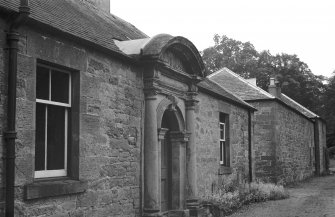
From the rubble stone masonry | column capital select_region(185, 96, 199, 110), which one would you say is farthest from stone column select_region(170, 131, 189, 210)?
the rubble stone masonry

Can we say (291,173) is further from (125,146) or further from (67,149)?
(67,149)

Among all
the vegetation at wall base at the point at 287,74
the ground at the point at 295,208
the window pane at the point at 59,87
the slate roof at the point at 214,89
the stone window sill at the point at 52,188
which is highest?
the vegetation at wall base at the point at 287,74

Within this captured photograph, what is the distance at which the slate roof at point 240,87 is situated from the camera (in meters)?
22.9

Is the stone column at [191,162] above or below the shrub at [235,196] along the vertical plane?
above

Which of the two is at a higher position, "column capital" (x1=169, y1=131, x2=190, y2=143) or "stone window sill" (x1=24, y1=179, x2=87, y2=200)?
"column capital" (x1=169, y1=131, x2=190, y2=143)

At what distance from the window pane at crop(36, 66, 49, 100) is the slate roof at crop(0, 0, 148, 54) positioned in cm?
73

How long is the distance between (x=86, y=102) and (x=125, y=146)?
1.63 metres

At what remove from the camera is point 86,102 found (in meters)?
7.55

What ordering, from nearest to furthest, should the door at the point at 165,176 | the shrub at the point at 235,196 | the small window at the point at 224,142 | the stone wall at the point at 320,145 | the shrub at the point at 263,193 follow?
the door at the point at 165,176 → the shrub at the point at 235,196 → the small window at the point at 224,142 → the shrub at the point at 263,193 → the stone wall at the point at 320,145

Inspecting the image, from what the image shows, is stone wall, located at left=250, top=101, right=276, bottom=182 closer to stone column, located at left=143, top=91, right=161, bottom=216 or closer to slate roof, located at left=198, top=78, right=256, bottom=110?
slate roof, located at left=198, top=78, right=256, bottom=110

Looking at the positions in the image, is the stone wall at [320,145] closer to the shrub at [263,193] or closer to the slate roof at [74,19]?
the shrub at [263,193]

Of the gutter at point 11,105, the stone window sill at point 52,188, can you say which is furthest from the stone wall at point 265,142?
the gutter at point 11,105

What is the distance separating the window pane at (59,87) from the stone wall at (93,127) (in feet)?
0.74

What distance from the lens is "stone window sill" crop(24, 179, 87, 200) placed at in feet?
19.9
